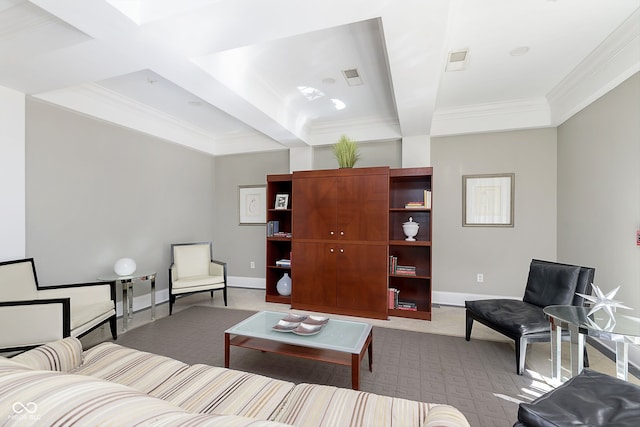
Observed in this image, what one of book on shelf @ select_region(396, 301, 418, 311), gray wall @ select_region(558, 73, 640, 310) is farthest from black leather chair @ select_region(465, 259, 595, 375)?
book on shelf @ select_region(396, 301, 418, 311)

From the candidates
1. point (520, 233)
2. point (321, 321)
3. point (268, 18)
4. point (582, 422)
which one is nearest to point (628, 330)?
point (582, 422)

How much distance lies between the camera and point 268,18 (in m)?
1.83

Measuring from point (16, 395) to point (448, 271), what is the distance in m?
4.48

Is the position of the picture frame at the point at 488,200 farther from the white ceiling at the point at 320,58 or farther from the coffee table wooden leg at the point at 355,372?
the coffee table wooden leg at the point at 355,372

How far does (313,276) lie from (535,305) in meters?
2.52

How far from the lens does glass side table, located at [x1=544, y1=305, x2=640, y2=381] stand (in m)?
1.72

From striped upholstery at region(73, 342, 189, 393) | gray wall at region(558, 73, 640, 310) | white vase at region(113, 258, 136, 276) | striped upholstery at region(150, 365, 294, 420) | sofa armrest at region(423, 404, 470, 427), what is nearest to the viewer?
sofa armrest at region(423, 404, 470, 427)

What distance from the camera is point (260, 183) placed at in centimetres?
532

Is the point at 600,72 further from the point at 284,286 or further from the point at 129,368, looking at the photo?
the point at 129,368

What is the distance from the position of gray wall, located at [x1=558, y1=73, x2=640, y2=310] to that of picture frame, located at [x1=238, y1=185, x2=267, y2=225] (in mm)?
4414

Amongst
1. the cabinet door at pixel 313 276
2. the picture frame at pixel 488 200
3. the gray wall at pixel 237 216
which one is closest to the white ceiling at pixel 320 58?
the picture frame at pixel 488 200

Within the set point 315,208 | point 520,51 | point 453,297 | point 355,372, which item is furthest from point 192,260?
point 520,51

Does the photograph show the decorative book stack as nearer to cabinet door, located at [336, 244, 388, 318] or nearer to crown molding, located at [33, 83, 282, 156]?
cabinet door, located at [336, 244, 388, 318]

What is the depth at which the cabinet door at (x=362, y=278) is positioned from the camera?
3.75m
